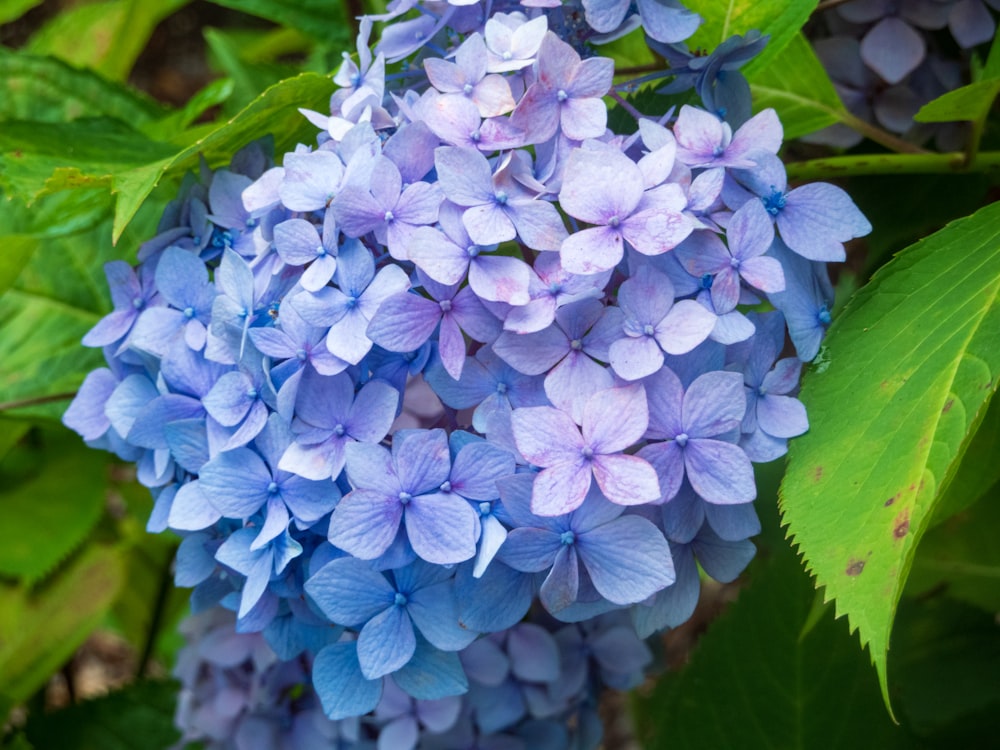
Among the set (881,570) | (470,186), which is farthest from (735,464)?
(470,186)

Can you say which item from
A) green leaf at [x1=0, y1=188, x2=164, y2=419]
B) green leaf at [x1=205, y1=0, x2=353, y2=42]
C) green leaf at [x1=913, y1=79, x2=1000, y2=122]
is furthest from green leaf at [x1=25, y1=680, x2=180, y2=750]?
green leaf at [x1=913, y1=79, x2=1000, y2=122]

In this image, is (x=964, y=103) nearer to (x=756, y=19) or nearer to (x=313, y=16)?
(x=756, y=19)

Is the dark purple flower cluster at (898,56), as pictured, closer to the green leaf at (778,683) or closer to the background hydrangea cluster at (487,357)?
the background hydrangea cluster at (487,357)

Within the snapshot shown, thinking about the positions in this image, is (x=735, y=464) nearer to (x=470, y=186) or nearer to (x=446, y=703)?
(x=470, y=186)

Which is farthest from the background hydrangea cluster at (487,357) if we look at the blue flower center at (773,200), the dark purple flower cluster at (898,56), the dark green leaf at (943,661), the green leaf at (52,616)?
the green leaf at (52,616)

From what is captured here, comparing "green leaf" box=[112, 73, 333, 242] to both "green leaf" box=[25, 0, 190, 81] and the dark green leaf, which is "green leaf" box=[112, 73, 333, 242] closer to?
"green leaf" box=[25, 0, 190, 81]

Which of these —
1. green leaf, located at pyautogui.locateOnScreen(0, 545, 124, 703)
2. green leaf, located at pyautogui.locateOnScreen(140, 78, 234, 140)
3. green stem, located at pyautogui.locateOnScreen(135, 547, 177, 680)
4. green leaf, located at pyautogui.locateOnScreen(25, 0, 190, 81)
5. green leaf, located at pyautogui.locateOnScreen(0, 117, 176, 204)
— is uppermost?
green leaf, located at pyautogui.locateOnScreen(0, 117, 176, 204)

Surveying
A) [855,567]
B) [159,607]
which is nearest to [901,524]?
[855,567]
